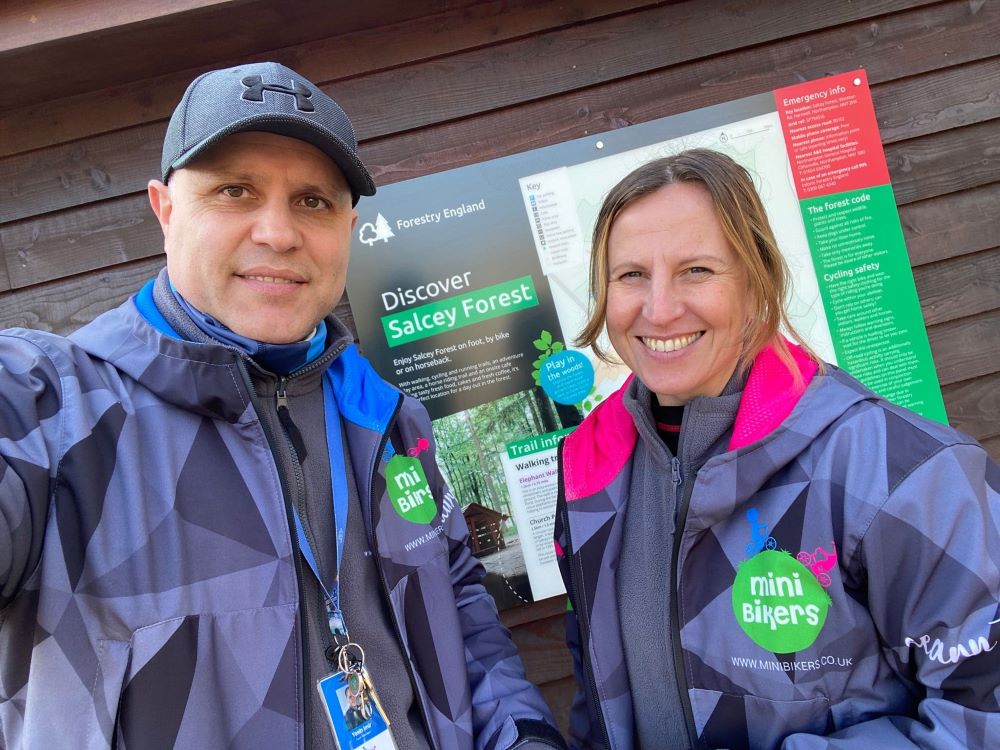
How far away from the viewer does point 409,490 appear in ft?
5.23

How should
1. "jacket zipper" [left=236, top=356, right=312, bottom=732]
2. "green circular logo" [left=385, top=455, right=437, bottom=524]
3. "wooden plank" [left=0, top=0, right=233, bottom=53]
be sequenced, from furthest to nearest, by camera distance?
"wooden plank" [left=0, top=0, right=233, bottom=53], "green circular logo" [left=385, top=455, right=437, bottom=524], "jacket zipper" [left=236, top=356, right=312, bottom=732]

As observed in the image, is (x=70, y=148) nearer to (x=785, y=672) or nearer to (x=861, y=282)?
(x=785, y=672)

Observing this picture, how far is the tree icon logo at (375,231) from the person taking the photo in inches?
88.5

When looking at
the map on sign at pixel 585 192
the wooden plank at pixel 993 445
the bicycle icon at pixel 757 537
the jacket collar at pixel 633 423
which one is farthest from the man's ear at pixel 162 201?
the wooden plank at pixel 993 445

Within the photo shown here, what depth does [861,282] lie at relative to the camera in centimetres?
239

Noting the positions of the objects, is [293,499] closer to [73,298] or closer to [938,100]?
[73,298]

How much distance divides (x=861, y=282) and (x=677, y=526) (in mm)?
1550

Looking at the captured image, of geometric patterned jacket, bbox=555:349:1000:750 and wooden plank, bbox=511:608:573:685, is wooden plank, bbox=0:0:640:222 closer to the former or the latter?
geometric patterned jacket, bbox=555:349:1000:750

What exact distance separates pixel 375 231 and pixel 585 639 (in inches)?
58.6

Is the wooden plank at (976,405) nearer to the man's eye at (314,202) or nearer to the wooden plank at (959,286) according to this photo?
the wooden plank at (959,286)

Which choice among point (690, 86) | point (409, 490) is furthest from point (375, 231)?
point (690, 86)

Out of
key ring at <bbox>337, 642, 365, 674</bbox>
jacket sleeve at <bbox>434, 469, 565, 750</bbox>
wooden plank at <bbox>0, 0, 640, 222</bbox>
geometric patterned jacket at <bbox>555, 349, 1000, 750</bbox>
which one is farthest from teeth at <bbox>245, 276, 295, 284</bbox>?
wooden plank at <bbox>0, 0, 640, 222</bbox>

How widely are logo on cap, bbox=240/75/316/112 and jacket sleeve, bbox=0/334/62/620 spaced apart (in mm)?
663

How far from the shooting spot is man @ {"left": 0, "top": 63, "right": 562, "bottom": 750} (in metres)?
1.07
